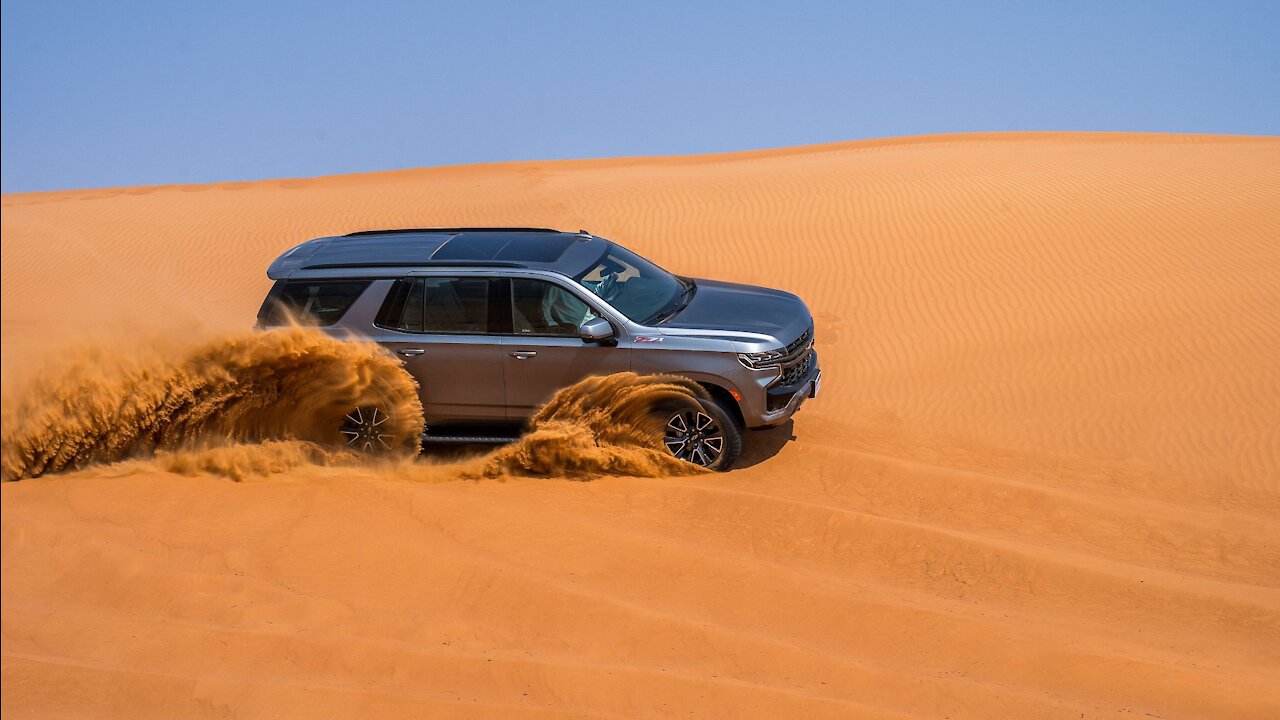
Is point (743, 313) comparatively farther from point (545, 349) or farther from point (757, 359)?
point (545, 349)

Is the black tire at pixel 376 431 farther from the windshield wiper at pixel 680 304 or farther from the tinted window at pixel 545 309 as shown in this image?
the windshield wiper at pixel 680 304

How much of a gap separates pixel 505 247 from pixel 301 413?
2.02 m

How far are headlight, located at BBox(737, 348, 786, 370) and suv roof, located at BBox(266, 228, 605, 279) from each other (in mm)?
1443

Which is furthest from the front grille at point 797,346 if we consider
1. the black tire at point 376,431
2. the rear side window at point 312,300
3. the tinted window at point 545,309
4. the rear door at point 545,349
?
the rear side window at point 312,300

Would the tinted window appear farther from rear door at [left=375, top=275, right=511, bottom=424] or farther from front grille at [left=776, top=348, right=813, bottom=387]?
front grille at [left=776, top=348, right=813, bottom=387]

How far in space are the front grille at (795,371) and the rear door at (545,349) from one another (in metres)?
1.15

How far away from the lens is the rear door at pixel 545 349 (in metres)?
7.53

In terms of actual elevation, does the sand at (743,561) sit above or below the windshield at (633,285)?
below

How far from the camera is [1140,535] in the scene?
6918 mm

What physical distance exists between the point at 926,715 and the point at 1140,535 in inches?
126

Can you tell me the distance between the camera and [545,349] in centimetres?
754

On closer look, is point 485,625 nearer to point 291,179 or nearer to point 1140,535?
point 1140,535

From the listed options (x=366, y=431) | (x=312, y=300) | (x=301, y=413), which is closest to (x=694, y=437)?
(x=366, y=431)

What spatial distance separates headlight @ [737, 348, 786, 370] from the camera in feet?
24.1
